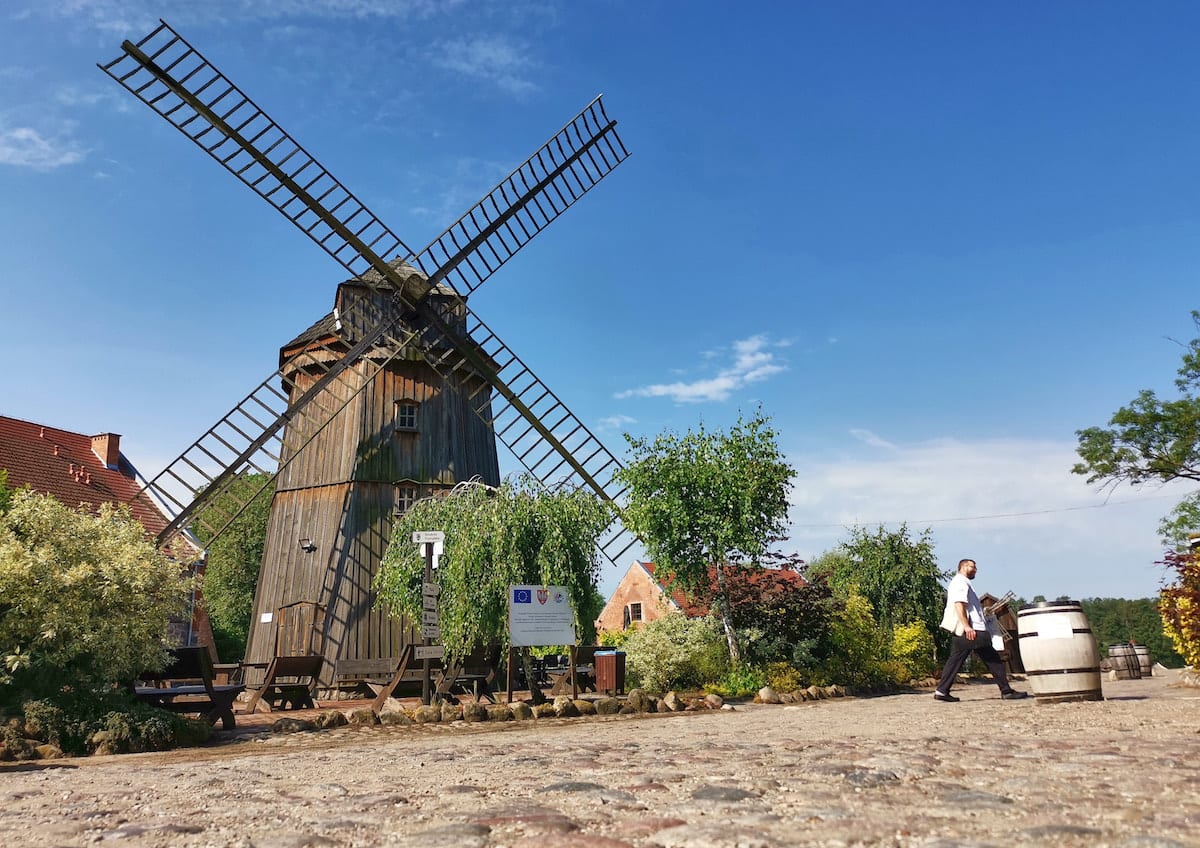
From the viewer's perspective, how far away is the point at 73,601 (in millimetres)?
9562

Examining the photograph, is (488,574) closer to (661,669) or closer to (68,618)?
(661,669)

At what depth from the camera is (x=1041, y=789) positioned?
399 cm

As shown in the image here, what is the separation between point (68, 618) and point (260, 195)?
1224cm

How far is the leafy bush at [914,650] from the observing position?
63.1 ft

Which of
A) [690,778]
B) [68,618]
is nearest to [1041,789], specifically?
[690,778]

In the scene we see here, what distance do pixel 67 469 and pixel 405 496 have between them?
36.3ft

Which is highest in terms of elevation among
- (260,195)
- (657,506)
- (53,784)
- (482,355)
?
(260,195)

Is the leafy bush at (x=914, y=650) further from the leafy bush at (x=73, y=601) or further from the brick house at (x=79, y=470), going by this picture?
the brick house at (x=79, y=470)

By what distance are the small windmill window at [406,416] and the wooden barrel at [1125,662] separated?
16.6m

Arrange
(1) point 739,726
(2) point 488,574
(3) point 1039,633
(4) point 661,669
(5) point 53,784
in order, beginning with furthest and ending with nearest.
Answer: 1. (4) point 661,669
2. (2) point 488,574
3. (3) point 1039,633
4. (1) point 739,726
5. (5) point 53,784

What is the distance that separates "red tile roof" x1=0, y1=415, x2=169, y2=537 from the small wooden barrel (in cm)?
2280

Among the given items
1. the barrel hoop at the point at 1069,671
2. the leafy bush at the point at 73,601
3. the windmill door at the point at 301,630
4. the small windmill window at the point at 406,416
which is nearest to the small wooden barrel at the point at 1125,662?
the barrel hoop at the point at 1069,671

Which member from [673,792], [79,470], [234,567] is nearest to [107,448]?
[79,470]

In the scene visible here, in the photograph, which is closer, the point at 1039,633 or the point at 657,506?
the point at 1039,633
